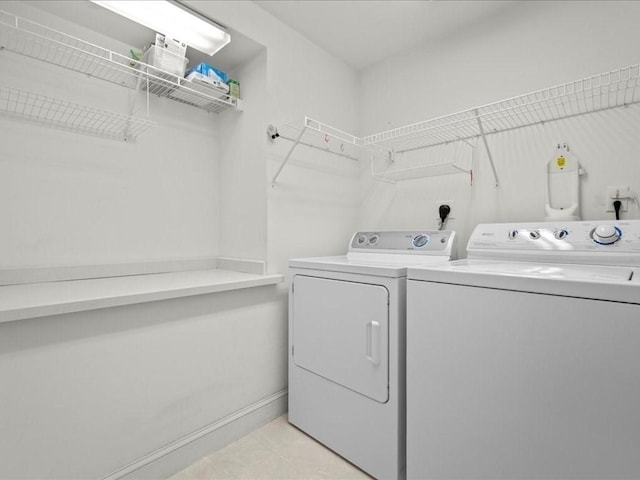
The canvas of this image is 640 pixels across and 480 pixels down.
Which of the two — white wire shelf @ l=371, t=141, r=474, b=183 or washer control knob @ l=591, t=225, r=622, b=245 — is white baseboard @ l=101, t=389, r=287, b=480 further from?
washer control knob @ l=591, t=225, r=622, b=245

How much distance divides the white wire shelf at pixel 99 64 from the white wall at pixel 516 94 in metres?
1.29

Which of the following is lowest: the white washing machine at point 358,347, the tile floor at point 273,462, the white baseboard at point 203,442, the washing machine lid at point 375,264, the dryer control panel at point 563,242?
the tile floor at point 273,462

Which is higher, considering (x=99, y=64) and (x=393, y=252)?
(x=99, y=64)

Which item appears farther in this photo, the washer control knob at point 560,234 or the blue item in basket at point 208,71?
the blue item in basket at point 208,71

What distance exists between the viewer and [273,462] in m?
1.55

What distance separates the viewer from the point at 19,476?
1091mm

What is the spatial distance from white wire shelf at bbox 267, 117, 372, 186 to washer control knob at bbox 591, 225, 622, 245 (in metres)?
1.27

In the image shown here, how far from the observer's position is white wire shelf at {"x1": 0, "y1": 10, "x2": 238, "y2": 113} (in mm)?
1499

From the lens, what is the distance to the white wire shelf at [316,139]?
75.7 inches

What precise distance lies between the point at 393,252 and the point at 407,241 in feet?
0.33

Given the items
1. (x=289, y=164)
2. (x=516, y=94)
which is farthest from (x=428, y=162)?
(x=289, y=164)

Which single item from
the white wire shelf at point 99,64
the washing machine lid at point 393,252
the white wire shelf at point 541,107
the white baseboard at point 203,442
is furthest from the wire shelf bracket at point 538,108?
the white baseboard at point 203,442

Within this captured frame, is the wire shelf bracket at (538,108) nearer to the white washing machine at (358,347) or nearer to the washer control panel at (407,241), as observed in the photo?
the washer control panel at (407,241)

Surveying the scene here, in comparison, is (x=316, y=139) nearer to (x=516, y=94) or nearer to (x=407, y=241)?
(x=407, y=241)
